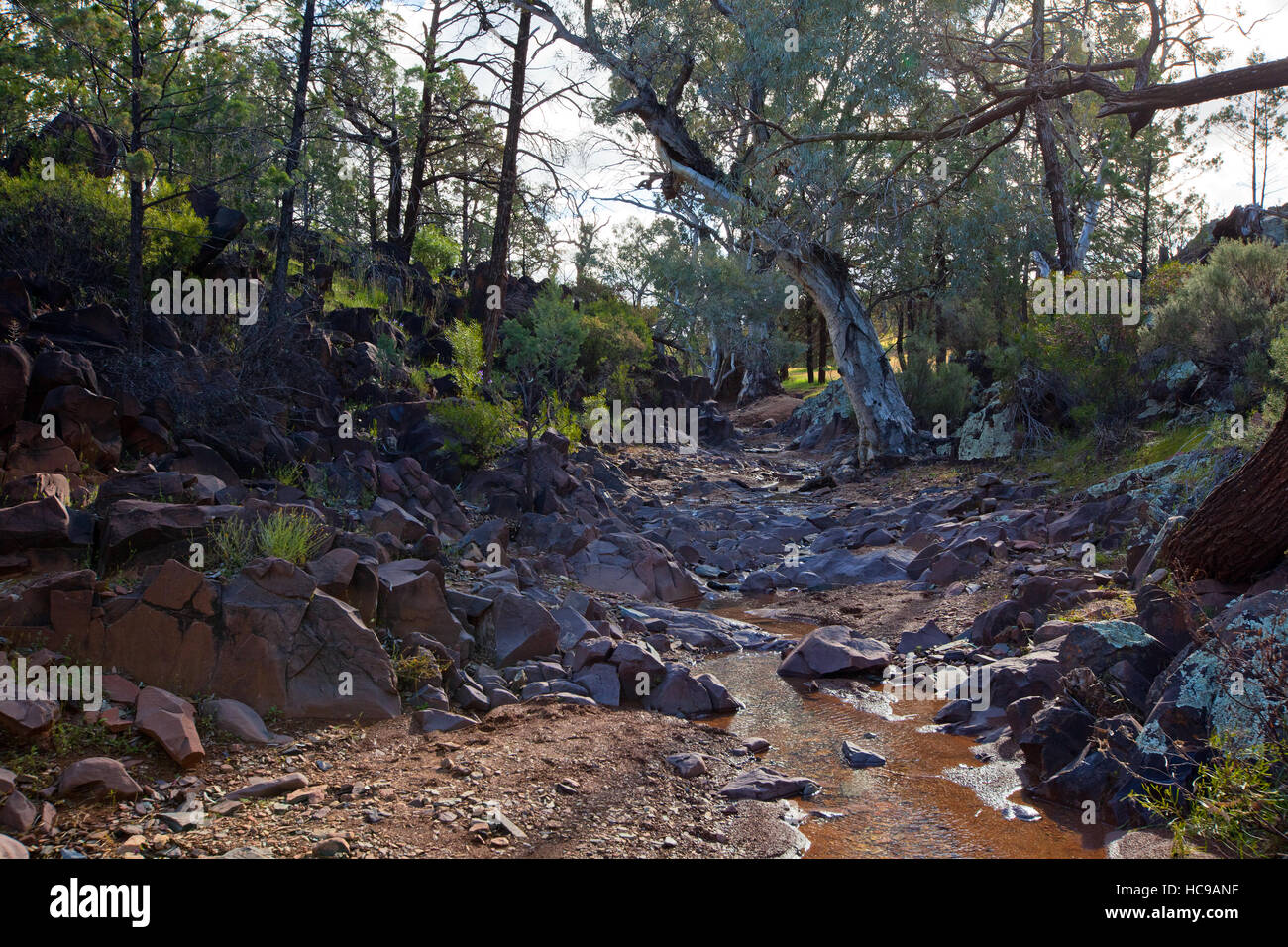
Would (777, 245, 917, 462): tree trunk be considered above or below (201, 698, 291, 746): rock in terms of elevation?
above

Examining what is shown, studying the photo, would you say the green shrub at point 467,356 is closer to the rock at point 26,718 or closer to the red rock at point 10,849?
the rock at point 26,718

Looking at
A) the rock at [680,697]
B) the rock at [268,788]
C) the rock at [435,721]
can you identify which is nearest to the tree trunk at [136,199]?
the rock at [435,721]

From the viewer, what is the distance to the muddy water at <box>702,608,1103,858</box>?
4242mm

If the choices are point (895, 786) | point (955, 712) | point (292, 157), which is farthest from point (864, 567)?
point (292, 157)

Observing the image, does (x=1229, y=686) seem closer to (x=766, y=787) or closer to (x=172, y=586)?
(x=766, y=787)

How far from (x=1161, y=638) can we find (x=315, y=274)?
14.7 m

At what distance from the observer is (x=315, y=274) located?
15.7 metres

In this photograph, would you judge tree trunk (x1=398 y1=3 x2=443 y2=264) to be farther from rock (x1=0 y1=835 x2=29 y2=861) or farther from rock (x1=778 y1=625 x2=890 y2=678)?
rock (x1=0 y1=835 x2=29 y2=861)

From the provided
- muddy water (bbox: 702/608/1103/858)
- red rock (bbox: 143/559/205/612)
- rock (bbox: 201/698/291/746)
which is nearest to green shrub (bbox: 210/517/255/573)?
red rock (bbox: 143/559/205/612)

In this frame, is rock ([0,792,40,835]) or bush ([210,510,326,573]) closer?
rock ([0,792,40,835])

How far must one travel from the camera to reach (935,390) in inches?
796

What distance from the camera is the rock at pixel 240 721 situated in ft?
15.8

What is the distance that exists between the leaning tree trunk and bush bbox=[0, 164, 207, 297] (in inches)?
435
